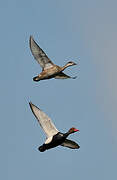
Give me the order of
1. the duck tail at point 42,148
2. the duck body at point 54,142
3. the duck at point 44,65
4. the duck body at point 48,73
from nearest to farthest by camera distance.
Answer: the duck tail at point 42,148 → the duck body at point 54,142 → the duck at point 44,65 → the duck body at point 48,73

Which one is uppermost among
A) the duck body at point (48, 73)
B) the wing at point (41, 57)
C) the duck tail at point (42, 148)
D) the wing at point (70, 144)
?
the wing at point (41, 57)

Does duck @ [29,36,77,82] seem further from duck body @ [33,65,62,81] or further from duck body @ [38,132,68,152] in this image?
duck body @ [38,132,68,152]

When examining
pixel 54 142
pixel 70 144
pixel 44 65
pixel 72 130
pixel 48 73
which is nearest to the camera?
pixel 54 142

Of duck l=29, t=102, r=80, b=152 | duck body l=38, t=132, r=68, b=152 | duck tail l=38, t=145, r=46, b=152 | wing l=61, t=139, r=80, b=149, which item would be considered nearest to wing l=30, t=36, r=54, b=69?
wing l=61, t=139, r=80, b=149

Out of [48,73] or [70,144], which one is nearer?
[70,144]

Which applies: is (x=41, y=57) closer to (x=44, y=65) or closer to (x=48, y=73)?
(x=44, y=65)

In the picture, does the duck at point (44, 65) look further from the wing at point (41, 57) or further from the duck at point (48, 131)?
the duck at point (48, 131)

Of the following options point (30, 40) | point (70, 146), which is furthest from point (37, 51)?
point (70, 146)

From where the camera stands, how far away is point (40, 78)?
60281 mm

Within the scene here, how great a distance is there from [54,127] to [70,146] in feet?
9.61

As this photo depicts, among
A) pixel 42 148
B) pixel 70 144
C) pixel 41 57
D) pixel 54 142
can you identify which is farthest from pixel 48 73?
pixel 42 148

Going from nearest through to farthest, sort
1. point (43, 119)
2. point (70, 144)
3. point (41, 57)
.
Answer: point (43, 119) < point (70, 144) < point (41, 57)

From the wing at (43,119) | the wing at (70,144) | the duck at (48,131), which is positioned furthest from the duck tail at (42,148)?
the wing at (70,144)

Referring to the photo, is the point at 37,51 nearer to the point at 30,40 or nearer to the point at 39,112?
the point at 30,40
